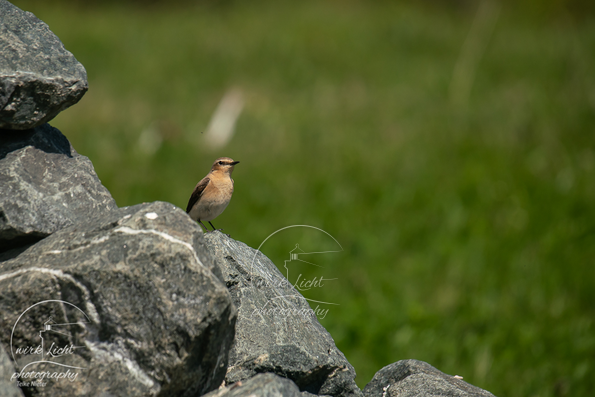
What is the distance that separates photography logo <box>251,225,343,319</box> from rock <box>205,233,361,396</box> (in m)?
0.01

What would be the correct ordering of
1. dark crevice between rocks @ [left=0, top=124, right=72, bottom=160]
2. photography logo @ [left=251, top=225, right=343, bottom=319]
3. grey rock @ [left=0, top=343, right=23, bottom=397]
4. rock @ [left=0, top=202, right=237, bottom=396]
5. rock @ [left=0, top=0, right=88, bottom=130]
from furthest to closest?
photography logo @ [left=251, top=225, right=343, bottom=319], dark crevice between rocks @ [left=0, top=124, right=72, bottom=160], rock @ [left=0, top=0, right=88, bottom=130], rock @ [left=0, top=202, right=237, bottom=396], grey rock @ [left=0, top=343, right=23, bottom=397]

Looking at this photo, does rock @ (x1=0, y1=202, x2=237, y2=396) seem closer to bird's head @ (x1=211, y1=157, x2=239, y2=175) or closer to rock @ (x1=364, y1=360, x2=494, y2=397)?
rock @ (x1=364, y1=360, x2=494, y2=397)

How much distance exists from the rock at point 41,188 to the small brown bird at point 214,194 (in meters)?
1.77

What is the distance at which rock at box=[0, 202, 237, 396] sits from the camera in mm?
3398

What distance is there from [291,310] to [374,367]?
5441 millimetres

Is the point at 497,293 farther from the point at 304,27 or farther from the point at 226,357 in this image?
the point at 304,27

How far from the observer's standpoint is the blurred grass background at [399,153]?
11.0 m

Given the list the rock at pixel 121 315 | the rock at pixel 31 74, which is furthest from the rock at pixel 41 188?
the rock at pixel 121 315

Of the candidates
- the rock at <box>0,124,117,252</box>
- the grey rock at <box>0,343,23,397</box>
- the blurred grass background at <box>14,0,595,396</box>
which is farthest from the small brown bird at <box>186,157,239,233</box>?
the blurred grass background at <box>14,0,595,396</box>

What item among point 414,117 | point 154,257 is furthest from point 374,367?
point 414,117

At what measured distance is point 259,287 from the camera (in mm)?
4969

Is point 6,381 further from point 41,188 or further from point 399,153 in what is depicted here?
point 399,153

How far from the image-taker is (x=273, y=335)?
466 cm

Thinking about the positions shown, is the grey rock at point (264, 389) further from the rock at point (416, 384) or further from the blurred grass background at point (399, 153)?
the blurred grass background at point (399, 153)
